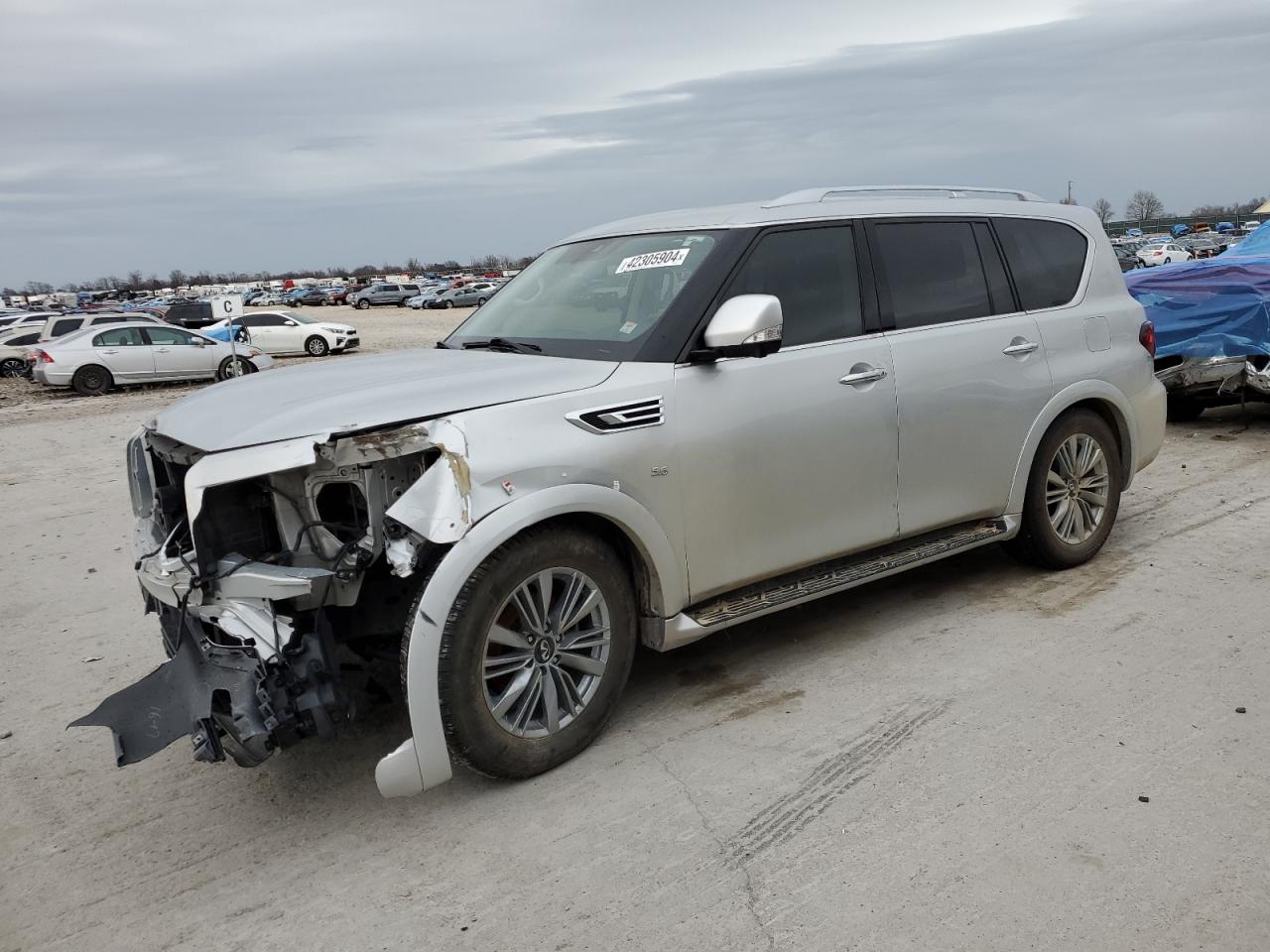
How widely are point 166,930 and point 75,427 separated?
14529mm

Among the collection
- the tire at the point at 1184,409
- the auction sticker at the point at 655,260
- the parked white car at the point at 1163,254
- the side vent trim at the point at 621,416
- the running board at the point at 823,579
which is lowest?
the tire at the point at 1184,409

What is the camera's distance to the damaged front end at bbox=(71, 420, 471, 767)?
125 inches

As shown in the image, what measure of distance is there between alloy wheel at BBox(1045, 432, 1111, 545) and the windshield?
2.34 meters

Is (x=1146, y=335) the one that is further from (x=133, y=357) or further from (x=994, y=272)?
(x=133, y=357)

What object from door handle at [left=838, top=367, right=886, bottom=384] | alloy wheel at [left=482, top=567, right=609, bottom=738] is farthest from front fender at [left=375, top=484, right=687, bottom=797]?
door handle at [left=838, top=367, right=886, bottom=384]

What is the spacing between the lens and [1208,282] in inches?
366

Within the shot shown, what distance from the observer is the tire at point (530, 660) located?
329 cm

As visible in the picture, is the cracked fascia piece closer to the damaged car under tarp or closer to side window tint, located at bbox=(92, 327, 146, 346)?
the damaged car under tarp

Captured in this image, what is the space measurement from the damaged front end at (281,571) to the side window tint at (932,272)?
2.31 m

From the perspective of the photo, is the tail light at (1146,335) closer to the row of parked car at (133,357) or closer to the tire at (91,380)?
the row of parked car at (133,357)

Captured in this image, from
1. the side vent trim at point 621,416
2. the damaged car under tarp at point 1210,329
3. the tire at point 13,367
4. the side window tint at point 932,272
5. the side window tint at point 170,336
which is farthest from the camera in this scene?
the tire at point 13,367

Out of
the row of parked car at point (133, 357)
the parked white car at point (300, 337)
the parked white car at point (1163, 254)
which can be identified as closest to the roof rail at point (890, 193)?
the row of parked car at point (133, 357)

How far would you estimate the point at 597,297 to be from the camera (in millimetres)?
4352

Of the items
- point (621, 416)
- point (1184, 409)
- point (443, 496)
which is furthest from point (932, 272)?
point (1184, 409)
